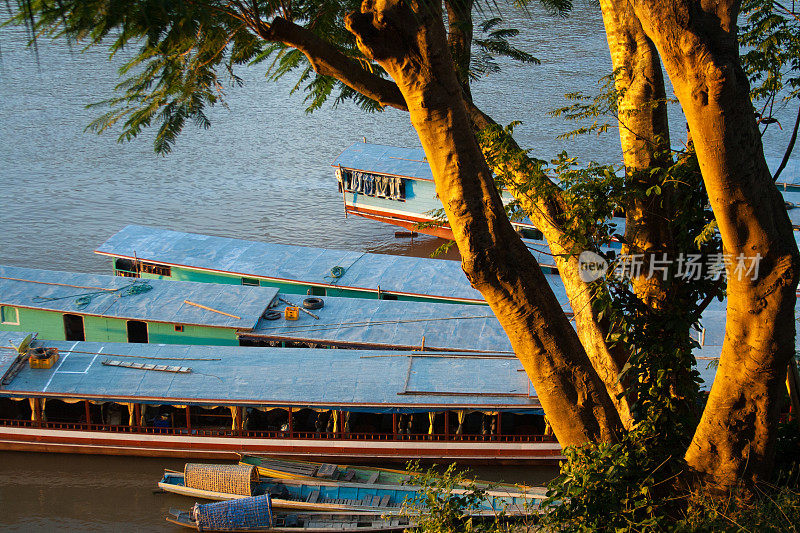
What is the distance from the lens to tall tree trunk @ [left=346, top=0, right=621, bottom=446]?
343 centimetres

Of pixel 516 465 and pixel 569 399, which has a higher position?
pixel 569 399

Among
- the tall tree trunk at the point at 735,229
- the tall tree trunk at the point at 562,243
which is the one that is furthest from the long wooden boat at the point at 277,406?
the tall tree trunk at the point at 735,229

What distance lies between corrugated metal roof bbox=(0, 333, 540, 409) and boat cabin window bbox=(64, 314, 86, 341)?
0.87m

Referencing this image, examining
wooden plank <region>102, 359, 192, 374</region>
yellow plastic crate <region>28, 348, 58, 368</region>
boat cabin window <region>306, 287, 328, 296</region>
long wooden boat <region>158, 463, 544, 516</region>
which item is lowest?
long wooden boat <region>158, 463, 544, 516</region>

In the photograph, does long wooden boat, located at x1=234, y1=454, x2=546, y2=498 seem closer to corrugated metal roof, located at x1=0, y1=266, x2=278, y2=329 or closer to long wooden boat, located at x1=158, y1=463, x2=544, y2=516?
long wooden boat, located at x1=158, y1=463, x2=544, y2=516

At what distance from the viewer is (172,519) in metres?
8.79

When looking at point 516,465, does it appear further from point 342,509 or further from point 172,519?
point 172,519

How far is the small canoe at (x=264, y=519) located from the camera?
26.9 ft

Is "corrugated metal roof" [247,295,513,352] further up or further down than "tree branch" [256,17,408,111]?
further down

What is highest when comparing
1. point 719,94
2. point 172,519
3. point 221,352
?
point 719,94

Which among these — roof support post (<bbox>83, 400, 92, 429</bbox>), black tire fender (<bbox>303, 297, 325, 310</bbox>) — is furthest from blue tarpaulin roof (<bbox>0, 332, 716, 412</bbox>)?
black tire fender (<bbox>303, 297, 325, 310</bbox>)

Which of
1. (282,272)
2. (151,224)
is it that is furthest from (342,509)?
(151,224)

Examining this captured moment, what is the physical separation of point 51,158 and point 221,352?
483 inches

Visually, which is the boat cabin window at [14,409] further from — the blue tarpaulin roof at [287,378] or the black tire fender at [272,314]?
the black tire fender at [272,314]
